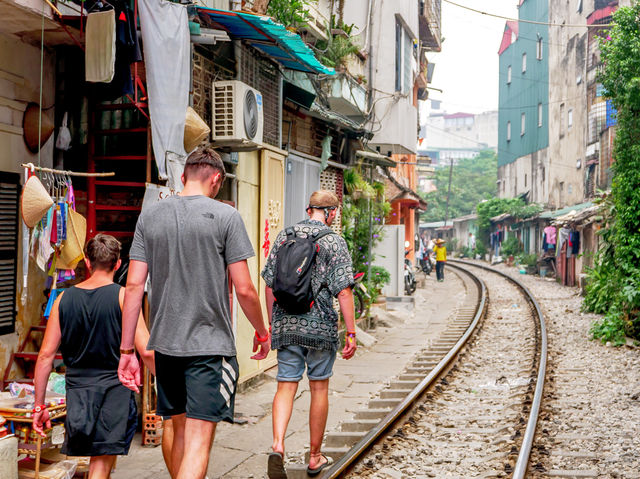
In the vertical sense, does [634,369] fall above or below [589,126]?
below

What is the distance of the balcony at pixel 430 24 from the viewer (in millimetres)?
24634

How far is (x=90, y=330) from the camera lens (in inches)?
156

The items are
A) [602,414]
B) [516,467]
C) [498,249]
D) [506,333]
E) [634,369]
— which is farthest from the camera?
[498,249]

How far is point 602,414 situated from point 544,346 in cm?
433

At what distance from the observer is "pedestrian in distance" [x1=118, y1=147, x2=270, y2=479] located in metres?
3.63

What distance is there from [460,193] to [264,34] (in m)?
57.8

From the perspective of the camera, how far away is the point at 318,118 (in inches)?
477

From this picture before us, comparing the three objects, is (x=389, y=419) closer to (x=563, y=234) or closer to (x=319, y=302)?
(x=319, y=302)

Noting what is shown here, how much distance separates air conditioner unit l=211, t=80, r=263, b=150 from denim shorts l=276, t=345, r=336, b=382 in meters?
3.29

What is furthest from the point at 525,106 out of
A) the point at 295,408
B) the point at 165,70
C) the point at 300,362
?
the point at 300,362

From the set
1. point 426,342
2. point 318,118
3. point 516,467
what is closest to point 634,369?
point 426,342

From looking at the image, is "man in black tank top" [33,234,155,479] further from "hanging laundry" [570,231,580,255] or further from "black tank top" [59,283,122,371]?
"hanging laundry" [570,231,580,255]

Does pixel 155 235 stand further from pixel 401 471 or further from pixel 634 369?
pixel 634 369

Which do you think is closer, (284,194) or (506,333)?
(284,194)
